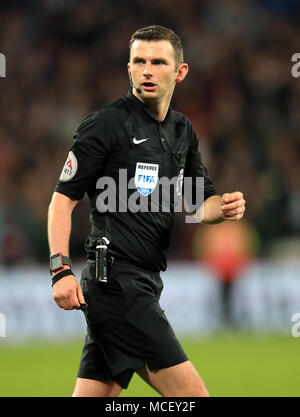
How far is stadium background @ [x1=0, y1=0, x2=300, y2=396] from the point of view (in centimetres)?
988

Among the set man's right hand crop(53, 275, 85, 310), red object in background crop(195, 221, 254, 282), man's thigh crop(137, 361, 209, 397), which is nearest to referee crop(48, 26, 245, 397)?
man's thigh crop(137, 361, 209, 397)

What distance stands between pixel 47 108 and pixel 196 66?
2708mm

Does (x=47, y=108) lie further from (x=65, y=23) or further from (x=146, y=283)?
(x=146, y=283)

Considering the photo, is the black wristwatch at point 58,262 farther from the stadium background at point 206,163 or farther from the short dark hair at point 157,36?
→ the stadium background at point 206,163

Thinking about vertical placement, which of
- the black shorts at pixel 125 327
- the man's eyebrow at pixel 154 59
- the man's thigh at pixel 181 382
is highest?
the man's eyebrow at pixel 154 59

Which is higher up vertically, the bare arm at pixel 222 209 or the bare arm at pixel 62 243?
the bare arm at pixel 222 209

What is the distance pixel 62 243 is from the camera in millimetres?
3938

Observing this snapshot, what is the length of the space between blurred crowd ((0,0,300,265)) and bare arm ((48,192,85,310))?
765 centimetres

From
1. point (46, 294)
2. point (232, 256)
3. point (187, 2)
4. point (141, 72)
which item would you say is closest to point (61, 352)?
point (46, 294)

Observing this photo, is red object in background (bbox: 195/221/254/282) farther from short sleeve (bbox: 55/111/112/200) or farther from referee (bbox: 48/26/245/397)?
short sleeve (bbox: 55/111/112/200)

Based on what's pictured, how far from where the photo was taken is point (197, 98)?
14.2m

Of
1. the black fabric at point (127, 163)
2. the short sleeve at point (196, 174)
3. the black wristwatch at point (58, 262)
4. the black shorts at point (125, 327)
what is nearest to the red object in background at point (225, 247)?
the short sleeve at point (196, 174)

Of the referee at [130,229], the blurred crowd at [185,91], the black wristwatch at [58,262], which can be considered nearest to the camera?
the black wristwatch at [58,262]

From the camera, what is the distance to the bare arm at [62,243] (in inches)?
148
